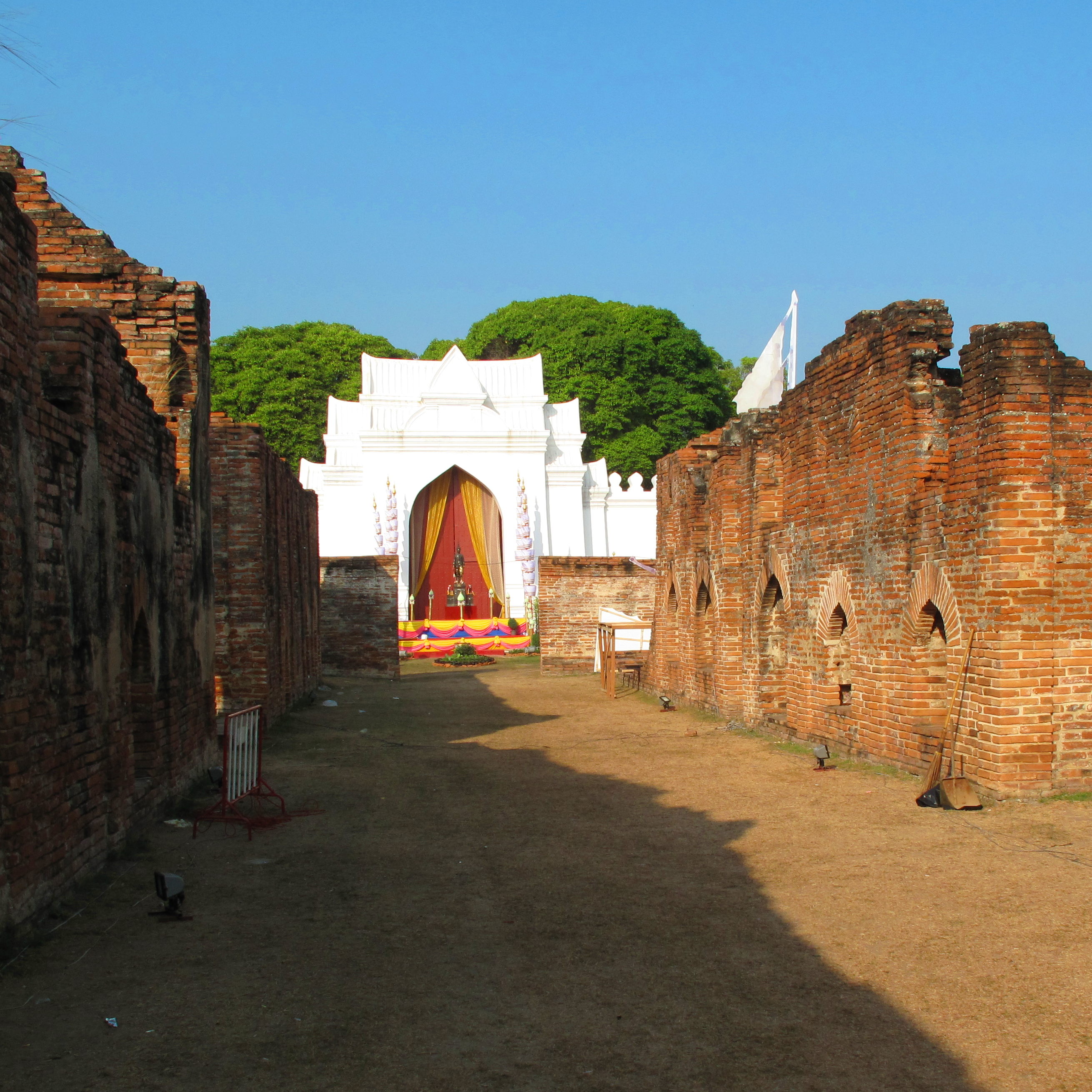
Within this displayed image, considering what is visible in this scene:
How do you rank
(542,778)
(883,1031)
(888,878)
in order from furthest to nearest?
(542,778) < (888,878) < (883,1031)

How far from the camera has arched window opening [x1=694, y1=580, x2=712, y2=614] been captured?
15453 millimetres

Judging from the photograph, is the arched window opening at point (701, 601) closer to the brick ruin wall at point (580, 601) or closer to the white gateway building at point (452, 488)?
the brick ruin wall at point (580, 601)

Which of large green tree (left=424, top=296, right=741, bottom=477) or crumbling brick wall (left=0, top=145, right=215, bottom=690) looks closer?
crumbling brick wall (left=0, top=145, right=215, bottom=690)

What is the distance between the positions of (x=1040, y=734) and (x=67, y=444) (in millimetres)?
6647

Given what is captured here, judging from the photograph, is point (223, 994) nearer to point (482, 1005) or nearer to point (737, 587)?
point (482, 1005)

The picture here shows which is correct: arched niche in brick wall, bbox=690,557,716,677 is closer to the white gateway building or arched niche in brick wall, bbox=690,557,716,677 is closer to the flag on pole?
the flag on pole

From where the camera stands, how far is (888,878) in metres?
6.40

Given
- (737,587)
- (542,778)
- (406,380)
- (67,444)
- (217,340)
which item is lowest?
(542,778)

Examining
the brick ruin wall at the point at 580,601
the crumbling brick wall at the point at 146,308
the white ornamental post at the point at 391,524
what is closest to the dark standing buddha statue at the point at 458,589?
the white ornamental post at the point at 391,524

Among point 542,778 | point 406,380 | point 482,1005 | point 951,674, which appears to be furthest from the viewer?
point 406,380

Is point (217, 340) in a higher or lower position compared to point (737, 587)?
higher

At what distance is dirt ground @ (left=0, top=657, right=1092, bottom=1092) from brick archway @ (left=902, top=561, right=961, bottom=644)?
122 cm

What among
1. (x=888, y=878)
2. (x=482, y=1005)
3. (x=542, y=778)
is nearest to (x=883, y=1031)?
(x=482, y=1005)

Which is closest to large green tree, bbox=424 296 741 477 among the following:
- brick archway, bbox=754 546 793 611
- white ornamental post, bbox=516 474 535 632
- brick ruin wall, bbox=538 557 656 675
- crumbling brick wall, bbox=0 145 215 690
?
white ornamental post, bbox=516 474 535 632
